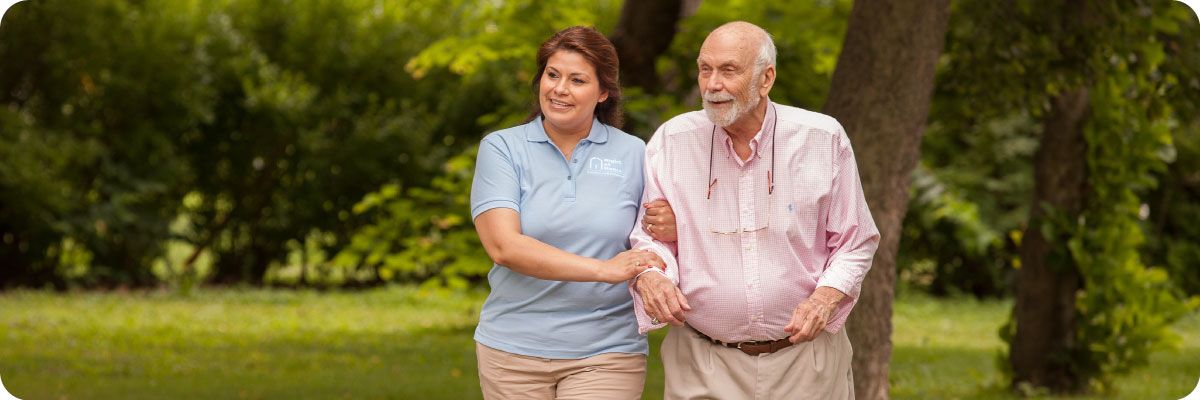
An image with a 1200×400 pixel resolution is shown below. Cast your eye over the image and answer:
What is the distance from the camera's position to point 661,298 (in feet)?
12.1

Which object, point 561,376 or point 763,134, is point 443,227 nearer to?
point 561,376

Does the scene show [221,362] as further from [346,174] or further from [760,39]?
[760,39]

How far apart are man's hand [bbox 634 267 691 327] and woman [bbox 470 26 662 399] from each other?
0.17m

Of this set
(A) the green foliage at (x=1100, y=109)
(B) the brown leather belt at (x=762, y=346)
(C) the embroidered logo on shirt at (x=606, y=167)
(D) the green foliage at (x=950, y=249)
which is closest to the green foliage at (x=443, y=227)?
(A) the green foliage at (x=1100, y=109)

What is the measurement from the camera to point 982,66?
26.8ft

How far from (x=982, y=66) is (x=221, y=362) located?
614 cm

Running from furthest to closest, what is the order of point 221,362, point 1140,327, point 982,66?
point 221,362 → point 1140,327 → point 982,66

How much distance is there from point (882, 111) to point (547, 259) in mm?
3063

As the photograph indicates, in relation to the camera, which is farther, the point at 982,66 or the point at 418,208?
the point at 418,208

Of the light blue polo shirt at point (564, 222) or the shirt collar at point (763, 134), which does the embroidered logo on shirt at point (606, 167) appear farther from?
the shirt collar at point (763, 134)

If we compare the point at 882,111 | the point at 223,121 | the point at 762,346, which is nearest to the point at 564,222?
the point at 762,346

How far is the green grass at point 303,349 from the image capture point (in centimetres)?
989

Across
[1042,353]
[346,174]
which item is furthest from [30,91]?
[1042,353]

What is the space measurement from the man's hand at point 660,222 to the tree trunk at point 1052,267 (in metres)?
6.21
